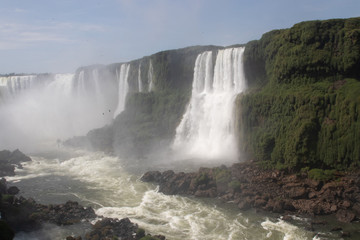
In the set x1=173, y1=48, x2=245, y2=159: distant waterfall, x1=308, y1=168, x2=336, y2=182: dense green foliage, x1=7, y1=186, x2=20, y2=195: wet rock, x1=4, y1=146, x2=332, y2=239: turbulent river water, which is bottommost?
x1=4, y1=146, x2=332, y2=239: turbulent river water

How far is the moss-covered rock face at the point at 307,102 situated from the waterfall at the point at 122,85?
2408cm

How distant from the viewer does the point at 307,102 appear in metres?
24.5

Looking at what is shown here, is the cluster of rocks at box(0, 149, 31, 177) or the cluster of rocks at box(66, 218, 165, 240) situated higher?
the cluster of rocks at box(0, 149, 31, 177)

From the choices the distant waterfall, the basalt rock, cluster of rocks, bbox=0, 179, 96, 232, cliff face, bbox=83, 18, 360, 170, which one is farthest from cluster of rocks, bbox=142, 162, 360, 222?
the distant waterfall

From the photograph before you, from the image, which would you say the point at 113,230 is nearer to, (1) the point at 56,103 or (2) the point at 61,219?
(2) the point at 61,219

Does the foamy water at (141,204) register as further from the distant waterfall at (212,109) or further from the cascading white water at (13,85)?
the cascading white water at (13,85)

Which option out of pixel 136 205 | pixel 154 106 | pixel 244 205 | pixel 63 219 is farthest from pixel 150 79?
pixel 63 219

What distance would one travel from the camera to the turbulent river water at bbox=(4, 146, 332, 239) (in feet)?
57.0

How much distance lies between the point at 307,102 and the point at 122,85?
3221cm

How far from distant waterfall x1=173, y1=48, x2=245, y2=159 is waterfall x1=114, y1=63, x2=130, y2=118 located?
1474cm

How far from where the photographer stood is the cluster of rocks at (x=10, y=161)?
29034mm

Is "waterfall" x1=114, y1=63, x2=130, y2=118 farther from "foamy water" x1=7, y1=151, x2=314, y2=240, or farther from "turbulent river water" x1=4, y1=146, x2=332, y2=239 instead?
"foamy water" x1=7, y1=151, x2=314, y2=240

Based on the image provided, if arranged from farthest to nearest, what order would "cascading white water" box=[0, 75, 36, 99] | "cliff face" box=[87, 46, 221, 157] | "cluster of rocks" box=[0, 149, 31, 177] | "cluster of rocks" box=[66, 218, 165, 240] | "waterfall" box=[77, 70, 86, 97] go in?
"cascading white water" box=[0, 75, 36, 99] < "waterfall" box=[77, 70, 86, 97] < "cliff face" box=[87, 46, 221, 157] < "cluster of rocks" box=[0, 149, 31, 177] < "cluster of rocks" box=[66, 218, 165, 240]

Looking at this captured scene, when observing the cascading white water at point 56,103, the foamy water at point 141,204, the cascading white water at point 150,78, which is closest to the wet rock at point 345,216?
the foamy water at point 141,204
